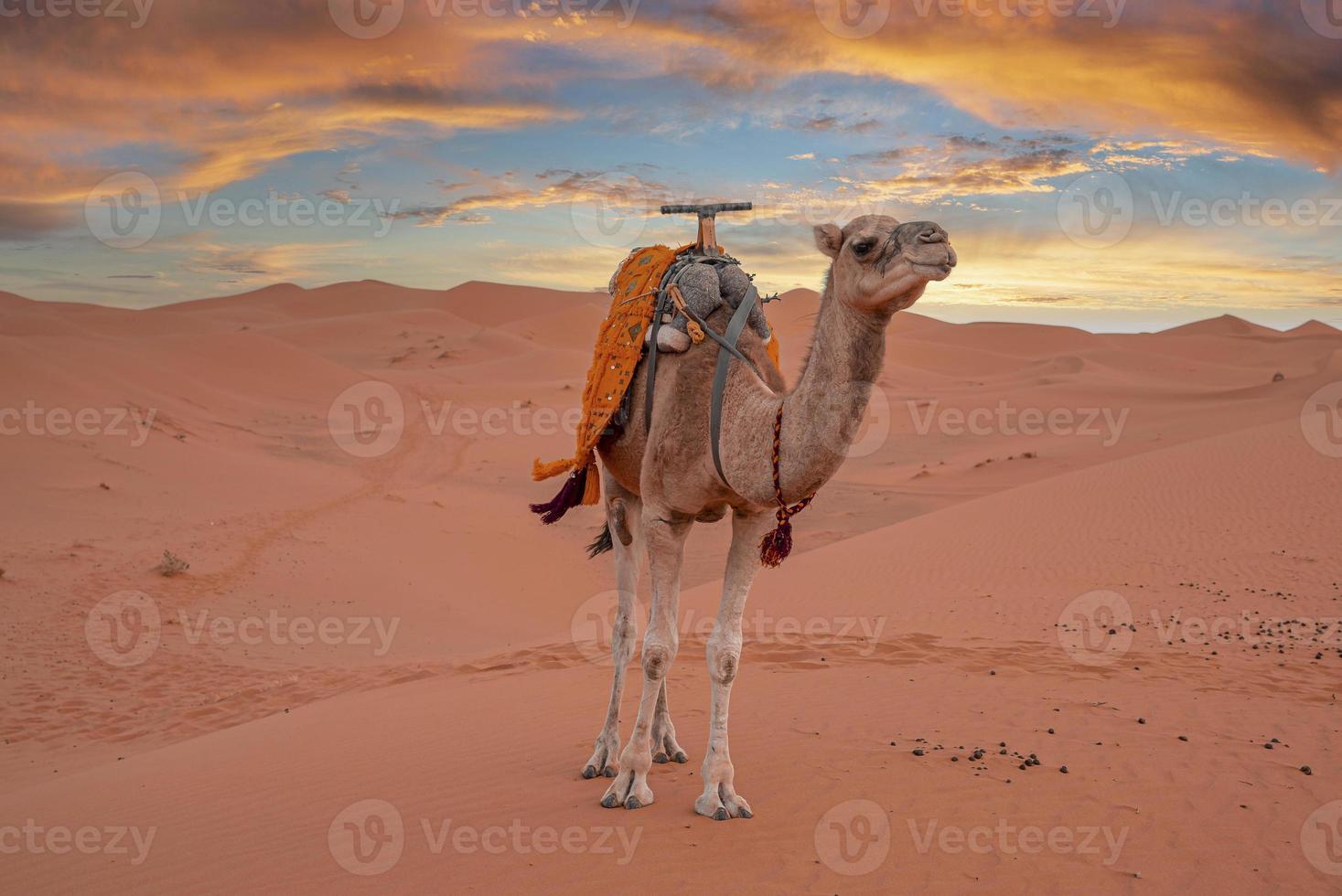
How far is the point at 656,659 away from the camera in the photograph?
19.3ft

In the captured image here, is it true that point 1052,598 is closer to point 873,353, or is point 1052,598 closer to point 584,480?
point 584,480

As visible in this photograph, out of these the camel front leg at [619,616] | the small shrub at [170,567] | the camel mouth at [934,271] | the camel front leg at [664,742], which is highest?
the camel mouth at [934,271]

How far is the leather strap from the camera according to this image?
5.32 metres

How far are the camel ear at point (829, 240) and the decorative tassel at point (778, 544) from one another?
1425 millimetres

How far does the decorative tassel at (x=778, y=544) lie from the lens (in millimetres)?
5238

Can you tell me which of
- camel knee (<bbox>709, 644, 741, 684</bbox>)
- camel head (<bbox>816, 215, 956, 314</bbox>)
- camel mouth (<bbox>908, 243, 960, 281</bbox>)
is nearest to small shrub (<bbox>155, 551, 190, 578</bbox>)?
camel knee (<bbox>709, 644, 741, 684</bbox>)

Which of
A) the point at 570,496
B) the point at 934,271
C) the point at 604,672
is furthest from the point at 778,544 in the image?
the point at 604,672

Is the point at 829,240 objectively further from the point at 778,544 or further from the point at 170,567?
the point at 170,567

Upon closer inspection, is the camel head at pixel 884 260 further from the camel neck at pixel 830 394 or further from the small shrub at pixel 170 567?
the small shrub at pixel 170 567

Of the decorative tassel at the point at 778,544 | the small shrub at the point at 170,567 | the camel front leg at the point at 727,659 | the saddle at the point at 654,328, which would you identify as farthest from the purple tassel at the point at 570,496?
the small shrub at the point at 170,567

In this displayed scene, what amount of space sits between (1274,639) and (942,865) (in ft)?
24.0

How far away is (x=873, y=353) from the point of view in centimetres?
446

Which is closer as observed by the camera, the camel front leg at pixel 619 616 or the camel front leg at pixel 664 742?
the camel front leg at pixel 619 616

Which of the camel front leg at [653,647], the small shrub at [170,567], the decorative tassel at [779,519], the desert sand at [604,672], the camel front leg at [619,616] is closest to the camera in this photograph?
the decorative tassel at [779,519]
